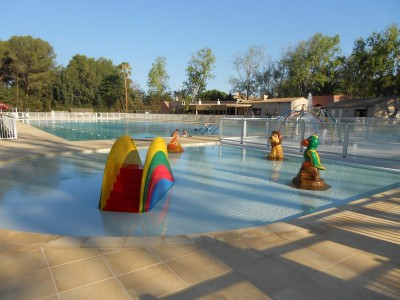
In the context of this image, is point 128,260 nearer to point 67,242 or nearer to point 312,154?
point 67,242

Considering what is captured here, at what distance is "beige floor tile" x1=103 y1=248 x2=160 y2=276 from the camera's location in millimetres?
3029

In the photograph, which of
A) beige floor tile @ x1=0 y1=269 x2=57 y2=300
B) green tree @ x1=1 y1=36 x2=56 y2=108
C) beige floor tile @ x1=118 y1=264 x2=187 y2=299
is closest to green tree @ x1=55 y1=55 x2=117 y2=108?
green tree @ x1=1 y1=36 x2=56 y2=108

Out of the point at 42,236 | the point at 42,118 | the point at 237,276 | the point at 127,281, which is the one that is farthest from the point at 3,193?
the point at 42,118

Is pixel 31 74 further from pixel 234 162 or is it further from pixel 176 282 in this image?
pixel 176 282

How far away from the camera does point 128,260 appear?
3.19 m

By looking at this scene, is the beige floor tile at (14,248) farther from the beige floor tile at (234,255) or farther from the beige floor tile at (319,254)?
the beige floor tile at (319,254)

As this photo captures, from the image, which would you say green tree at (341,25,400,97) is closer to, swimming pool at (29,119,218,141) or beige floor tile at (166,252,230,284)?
swimming pool at (29,119,218,141)

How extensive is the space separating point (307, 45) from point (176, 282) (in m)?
60.4

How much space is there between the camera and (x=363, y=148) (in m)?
10.8

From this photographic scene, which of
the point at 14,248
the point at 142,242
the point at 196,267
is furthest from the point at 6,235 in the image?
the point at 196,267

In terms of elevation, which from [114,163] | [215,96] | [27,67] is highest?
[27,67]

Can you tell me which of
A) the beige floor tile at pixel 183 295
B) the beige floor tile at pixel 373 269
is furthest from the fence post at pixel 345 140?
the beige floor tile at pixel 183 295

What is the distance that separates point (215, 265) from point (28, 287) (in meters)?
1.81

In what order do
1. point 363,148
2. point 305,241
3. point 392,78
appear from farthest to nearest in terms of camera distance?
point 392,78
point 363,148
point 305,241
